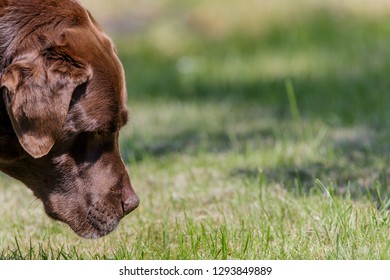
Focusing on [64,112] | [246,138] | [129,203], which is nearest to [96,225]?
[129,203]

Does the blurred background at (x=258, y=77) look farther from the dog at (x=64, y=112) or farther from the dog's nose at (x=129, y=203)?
the dog at (x=64, y=112)

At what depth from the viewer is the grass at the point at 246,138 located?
389cm

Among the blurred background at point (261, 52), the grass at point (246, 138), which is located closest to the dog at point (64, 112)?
the grass at point (246, 138)

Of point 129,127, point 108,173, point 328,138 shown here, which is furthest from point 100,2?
point 108,173

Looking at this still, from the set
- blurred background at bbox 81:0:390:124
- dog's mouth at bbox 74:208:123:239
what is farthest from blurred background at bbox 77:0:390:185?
dog's mouth at bbox 74:208:123:239

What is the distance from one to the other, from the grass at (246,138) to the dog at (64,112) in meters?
0.28

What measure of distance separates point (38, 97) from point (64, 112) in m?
0.13

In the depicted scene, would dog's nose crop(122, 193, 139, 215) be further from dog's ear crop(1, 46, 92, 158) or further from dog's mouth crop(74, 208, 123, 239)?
dog's ear crop(1, 46, 92, 158)

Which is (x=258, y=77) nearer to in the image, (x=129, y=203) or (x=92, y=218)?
(x=129, y=203)

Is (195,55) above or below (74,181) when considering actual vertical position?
below

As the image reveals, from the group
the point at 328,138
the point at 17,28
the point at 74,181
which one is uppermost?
the point at 17,28

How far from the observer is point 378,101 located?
6988 mm
